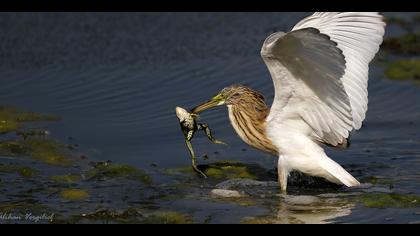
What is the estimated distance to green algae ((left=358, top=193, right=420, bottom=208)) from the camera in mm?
6907

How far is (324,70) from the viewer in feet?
21.8

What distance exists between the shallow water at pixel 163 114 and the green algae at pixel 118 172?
0.07 m

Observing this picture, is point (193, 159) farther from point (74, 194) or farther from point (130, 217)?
point (130, 217)

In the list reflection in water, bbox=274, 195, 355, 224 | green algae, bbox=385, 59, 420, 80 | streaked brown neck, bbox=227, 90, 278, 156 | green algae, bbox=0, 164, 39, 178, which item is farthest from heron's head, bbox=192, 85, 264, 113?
green algae, bbox=385, 59, 420, 80

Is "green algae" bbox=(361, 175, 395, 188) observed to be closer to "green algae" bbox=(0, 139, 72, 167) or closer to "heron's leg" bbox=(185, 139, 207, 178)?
"heron's leg" bbox=(185, 139, 207, 178)

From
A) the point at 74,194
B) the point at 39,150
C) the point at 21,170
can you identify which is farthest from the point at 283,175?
the point at 39,150

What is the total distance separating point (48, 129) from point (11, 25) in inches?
142

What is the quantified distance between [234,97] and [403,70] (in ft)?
11.8

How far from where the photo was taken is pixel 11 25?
11.9 metres

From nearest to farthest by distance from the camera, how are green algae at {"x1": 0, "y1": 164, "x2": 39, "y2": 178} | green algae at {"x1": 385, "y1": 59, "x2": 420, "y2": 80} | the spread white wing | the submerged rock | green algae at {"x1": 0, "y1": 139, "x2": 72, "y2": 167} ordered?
the spread white wing, the submerged rock, green algae at {"x1": 0, "y1": 164, "x2": 39, "y2": 178}, green algae at {"x1": 0, "y1": 139, "x2": 72, "y2": 167}, green algae at {"x1": 385, "y1": 59, "x2": 420, "y2": 80}

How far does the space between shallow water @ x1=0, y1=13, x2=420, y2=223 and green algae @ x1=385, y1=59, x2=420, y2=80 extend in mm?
144

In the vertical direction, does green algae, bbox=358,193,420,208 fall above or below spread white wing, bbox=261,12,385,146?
below
